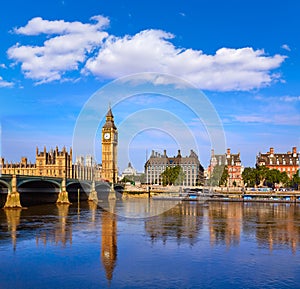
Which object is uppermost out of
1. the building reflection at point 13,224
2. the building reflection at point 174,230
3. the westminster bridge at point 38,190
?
the westminster bridge at point 38,190

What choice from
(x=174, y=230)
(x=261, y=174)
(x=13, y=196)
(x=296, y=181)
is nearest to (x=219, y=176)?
(x=261, y=174)

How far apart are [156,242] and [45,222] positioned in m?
22.3

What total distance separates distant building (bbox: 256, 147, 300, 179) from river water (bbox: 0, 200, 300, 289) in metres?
135

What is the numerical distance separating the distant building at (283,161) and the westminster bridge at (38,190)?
92329mm

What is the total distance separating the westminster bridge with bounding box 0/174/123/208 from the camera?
7694 centimetres

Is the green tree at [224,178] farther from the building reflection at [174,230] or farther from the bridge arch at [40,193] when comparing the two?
the building reflection at [174,230]

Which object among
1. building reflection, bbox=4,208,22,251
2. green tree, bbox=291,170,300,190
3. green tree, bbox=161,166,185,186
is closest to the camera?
building reflection, bbox=4,208,22,251

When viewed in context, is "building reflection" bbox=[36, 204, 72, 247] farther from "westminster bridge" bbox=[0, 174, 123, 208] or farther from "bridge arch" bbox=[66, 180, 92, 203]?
"bridge arch" bbox=[66, 180, 92, 203]

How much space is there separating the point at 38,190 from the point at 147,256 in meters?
76.5

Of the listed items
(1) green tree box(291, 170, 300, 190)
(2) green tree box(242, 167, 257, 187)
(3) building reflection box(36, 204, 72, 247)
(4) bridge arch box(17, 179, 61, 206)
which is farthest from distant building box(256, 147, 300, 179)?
(3) building reflection box(36, 204, 72, 247)

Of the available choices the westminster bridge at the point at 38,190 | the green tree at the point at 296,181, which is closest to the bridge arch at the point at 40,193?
the westminster bridge at the point at 38,190

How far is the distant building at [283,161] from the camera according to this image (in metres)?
183

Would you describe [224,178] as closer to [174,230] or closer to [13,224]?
[174,230]

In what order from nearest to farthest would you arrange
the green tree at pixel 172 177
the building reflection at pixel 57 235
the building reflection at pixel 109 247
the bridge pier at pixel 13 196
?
1. the building reflection at pixel 109 247
2. the building reflection at pixel 57 235
3. the bridge pier at pixel 13 196
4. the green tree at pixel 172 177
